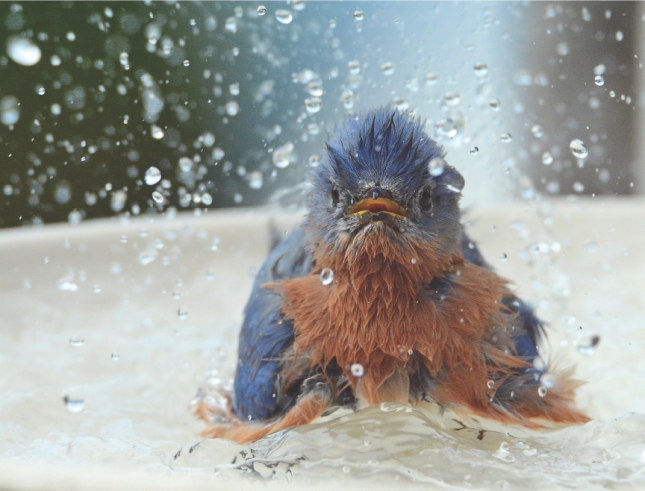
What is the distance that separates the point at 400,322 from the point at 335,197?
0.42 m

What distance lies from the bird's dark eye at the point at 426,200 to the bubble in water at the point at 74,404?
1.54 metres

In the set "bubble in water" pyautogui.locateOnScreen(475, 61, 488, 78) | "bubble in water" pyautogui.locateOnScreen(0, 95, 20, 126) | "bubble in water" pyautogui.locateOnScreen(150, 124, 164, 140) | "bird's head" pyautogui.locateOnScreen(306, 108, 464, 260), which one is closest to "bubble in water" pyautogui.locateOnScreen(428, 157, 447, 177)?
"bird's head" pyautogui.locateOnScreen(306, 108, 464, 260)

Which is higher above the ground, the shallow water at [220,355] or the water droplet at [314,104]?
the water droplet at [314,104]

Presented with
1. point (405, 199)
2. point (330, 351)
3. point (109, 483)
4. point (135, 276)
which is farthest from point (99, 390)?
point (109, 483)

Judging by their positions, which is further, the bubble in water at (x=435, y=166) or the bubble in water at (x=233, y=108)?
the bubble in water at (x=233, y=108)

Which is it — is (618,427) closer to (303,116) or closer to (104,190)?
(303,116)

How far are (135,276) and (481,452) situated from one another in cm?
245

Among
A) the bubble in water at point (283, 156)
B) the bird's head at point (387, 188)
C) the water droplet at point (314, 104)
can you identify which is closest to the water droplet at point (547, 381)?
the bird's head at point (387, 188)

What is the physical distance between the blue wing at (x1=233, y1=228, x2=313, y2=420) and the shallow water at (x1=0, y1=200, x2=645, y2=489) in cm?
25

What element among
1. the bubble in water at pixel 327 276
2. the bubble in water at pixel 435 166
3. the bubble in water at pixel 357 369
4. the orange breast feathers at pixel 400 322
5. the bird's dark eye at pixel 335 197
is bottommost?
the bubble in water at pixel 357 369

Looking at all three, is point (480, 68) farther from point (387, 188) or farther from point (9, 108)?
point (9, 108)

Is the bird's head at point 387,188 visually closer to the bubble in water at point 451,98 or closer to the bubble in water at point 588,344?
the bubble in water at point 588,344

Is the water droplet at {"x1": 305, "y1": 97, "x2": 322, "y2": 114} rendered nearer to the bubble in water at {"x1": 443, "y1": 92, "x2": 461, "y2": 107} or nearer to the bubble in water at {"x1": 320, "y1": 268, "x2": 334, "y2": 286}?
the bubble in water at {"x1": 443, "y1": 92, "x2": 461, "y2": 107}

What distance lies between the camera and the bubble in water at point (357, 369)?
2.19 meters
